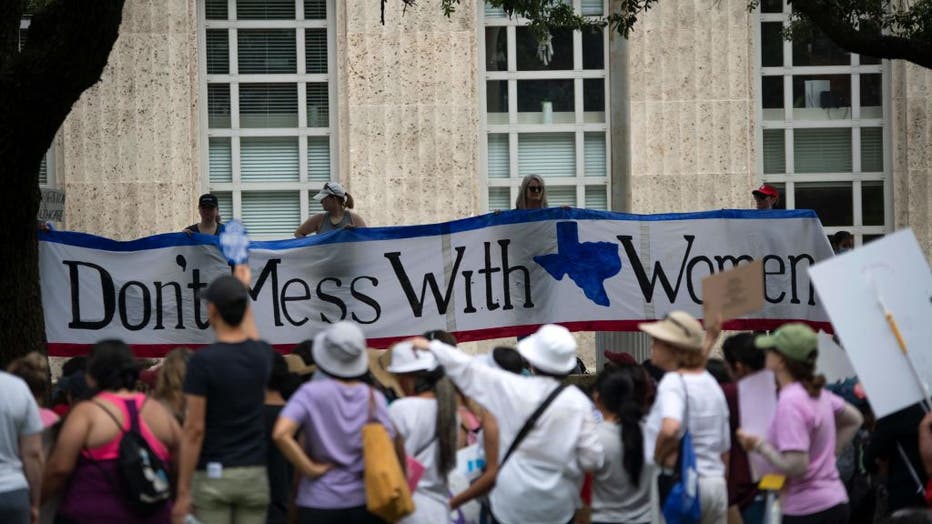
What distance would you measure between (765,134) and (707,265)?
18.6ft

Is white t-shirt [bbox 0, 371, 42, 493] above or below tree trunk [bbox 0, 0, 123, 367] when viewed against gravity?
below

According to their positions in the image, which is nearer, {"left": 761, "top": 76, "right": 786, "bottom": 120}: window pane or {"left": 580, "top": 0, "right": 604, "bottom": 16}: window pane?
{"left": 580, "top": 0, "right": 604, "bottom": 16}: window pane

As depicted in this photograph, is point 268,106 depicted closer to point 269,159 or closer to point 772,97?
point 269,159

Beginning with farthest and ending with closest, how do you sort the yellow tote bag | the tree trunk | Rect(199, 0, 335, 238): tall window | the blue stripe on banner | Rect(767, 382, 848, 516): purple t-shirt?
Rect(199, 0, 335, 238): tall window < the blue stripe on banner < the tree trunk < Rect(767, 382, 848, 516): purple t-shirt < the yellow tote bag

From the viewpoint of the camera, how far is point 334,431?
25.4 ft

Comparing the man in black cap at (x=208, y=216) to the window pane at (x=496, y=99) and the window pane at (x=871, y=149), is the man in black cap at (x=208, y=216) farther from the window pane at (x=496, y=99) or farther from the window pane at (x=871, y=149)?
the window pane at (x=871, y=149)

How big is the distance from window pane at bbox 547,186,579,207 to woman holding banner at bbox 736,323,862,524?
10.5 meters

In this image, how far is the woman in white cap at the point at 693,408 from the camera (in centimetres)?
808

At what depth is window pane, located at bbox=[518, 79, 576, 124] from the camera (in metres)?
18.6

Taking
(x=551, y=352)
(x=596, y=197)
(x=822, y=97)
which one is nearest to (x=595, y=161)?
(x=596, y=197)

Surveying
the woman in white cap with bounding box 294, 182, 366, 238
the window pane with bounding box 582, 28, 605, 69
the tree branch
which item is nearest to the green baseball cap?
the tree branch

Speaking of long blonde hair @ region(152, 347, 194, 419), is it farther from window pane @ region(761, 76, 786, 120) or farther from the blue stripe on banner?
window pane @ region(761, 76, 786, 120)

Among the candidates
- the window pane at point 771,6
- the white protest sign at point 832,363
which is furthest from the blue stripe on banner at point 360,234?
the window pane at point 771,6

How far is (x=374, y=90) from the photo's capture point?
59.4 feet
